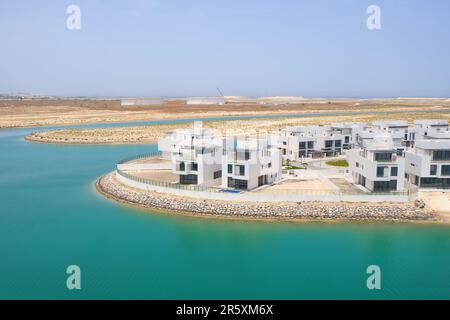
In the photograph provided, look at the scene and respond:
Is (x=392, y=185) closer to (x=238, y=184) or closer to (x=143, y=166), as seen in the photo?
(x=238, y=184)

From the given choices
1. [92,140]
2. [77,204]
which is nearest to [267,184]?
[77,204]

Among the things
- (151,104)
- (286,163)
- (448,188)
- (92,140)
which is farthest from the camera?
(151,104)

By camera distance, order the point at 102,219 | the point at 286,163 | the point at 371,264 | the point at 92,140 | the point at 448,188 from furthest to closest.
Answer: the point at 92,140
the point at 286,163
the point at 448,188
the point at 102,219
the point at 371,264

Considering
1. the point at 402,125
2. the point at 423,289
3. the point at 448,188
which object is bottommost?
the point at 423,289

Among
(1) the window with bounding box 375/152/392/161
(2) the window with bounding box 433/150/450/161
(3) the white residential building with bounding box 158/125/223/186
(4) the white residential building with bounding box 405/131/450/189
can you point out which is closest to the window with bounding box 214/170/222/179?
(3) the white residential building with bounding box 158/125/223/186

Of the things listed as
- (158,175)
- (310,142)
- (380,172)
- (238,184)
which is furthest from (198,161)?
(310,142)

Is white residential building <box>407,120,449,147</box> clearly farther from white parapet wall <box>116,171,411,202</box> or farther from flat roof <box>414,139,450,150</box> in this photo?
white parapet wall <box>116,171,411,202</box>

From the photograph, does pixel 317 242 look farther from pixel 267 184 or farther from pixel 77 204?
pixel 77 204
